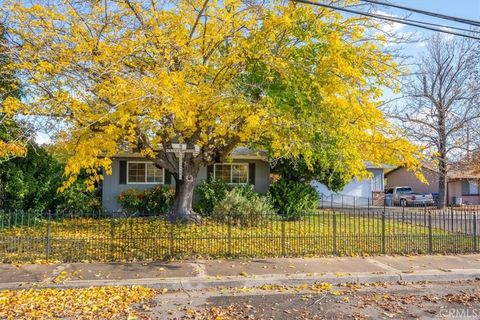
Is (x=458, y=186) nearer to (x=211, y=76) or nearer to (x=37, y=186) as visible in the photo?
(x=211, y=76)

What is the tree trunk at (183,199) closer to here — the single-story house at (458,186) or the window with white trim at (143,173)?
the window with white trim at (143,173)

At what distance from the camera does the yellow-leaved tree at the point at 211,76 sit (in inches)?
364

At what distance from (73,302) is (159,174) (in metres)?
12.6

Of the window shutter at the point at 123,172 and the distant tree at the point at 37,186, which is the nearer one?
the distant tree at the point at 37,186

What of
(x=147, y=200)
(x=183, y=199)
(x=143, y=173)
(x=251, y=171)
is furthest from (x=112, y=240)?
(x=251, y=171)

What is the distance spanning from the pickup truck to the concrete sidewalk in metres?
24.4

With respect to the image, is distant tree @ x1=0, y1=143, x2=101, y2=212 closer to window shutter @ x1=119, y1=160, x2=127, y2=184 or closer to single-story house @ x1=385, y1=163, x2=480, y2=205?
window shutter @ x1=119, y1=160, x2=127, y2=184

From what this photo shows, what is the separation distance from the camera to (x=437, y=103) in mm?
26188

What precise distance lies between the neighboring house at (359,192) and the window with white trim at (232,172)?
10.1m

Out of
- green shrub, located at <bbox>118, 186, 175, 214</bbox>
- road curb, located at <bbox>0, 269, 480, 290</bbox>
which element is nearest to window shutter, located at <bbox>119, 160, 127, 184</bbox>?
green shrub, located at <bbox>118, 186, 175, 214</bbox>

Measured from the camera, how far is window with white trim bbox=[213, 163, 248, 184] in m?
19.9

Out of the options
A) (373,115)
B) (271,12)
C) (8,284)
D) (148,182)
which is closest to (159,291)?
(8,284)

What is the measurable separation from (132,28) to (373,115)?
21.6 feet

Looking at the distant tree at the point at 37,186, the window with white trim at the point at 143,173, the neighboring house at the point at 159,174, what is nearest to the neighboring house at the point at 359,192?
the neighboring house at the point at 159,174
